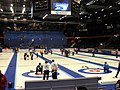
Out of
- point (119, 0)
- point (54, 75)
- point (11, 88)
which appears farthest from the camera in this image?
point (119, 0)

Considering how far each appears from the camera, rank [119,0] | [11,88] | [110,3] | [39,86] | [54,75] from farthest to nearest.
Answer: [110,3], [119,0], [54,75], [11,88], [39,86]

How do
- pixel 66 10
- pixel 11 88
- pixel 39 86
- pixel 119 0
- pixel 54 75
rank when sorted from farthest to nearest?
pixel 119 0
pixel 66 10
pixel 54 75
pixel 11 88
pixel 39 86

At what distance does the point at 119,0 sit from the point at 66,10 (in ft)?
63.6

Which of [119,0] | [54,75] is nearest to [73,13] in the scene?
[54,75]

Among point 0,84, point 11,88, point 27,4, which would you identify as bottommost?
point 11,88

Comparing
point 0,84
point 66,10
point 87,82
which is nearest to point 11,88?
point 0,84

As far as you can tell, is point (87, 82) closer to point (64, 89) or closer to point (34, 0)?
point (64, 89)

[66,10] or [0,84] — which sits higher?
[66,10]

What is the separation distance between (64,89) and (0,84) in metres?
2.84

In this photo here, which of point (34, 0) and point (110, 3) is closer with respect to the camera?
point (34, 0)

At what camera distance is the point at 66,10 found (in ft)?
49.1

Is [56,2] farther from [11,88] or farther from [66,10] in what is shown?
[11,88]

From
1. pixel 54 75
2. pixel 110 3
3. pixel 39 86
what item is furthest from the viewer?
pixel 110 3

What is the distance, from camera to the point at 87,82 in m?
10.1
